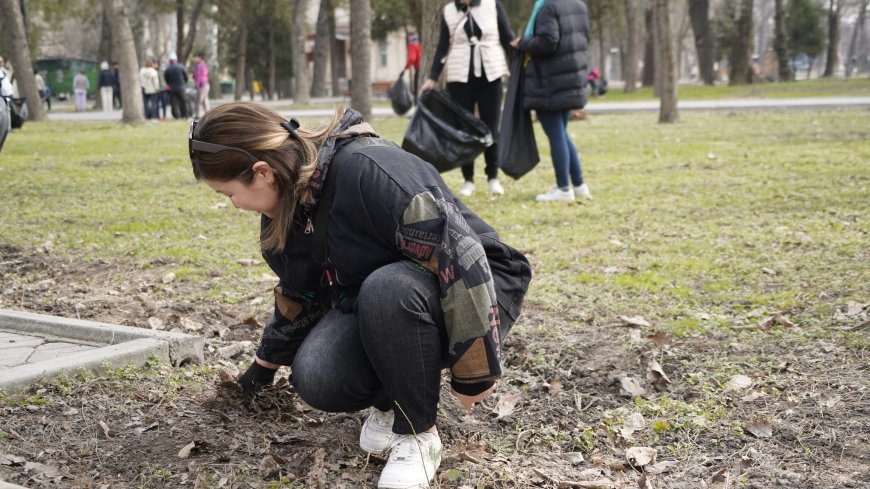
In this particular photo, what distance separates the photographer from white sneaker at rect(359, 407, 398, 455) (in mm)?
3010

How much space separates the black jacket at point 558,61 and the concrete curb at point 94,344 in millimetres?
4304

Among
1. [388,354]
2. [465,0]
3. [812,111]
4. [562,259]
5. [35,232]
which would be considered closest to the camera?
[388,354]

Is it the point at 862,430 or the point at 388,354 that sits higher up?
the point at 388,354

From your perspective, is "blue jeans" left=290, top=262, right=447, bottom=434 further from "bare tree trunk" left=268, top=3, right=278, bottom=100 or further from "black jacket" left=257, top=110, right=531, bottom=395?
"bare tree trunk" left=268, top=3, right=278, bottom=100

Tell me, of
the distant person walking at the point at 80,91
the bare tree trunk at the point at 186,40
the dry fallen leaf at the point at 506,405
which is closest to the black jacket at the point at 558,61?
the dry fallen leaf at the point at 506,405

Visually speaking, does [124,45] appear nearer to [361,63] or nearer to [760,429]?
[361,63]

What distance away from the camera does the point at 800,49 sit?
44.3m

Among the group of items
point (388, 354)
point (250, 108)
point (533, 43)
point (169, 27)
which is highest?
point (169, 27)

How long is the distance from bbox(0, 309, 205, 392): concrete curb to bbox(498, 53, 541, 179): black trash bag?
13.7ft

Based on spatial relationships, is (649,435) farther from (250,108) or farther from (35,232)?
(35,232)

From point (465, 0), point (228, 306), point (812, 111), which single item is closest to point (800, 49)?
point (812, 111)

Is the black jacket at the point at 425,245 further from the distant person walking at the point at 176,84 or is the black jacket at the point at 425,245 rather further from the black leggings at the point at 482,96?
the distant person walking at the point at 176,84

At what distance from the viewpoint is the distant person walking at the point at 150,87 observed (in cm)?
2466

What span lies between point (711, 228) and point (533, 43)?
6.57 feet
